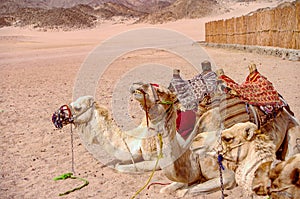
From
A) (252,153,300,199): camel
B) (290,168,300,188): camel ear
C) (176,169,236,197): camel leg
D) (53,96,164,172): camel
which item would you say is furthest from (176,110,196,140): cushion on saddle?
(290,168,300,188): camel ear

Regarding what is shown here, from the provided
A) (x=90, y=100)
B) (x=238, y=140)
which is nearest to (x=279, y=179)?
(x=238, y=140)

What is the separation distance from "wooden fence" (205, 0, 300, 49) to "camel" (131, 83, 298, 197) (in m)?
10.4

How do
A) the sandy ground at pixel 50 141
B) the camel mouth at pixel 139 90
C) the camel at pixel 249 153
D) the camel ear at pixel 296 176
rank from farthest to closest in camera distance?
the sandy ground at pixel 50 141 → the camel mouth at pixel 139 90 → the camel at pixel 249 153 → the camel ear at pixel 296 176

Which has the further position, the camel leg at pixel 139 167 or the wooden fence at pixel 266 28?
the wooden fence at pixel 266 28

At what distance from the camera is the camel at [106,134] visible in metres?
4.64

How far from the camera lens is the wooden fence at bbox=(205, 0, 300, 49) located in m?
13.7

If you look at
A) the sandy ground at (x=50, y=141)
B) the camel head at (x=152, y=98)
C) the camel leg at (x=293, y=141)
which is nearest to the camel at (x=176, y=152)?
the camel head at (x=152, y=98)

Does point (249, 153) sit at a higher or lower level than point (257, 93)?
lower

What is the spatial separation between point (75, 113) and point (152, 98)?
1640 mm

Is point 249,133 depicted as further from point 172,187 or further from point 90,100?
point 90,100

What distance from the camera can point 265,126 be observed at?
390cm

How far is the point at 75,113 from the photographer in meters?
4.67

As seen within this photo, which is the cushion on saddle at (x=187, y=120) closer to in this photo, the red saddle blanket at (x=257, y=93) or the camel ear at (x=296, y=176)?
the red saddle blanket at (x=257, y=93)

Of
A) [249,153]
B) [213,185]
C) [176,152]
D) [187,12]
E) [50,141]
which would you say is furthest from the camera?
[187,12]
